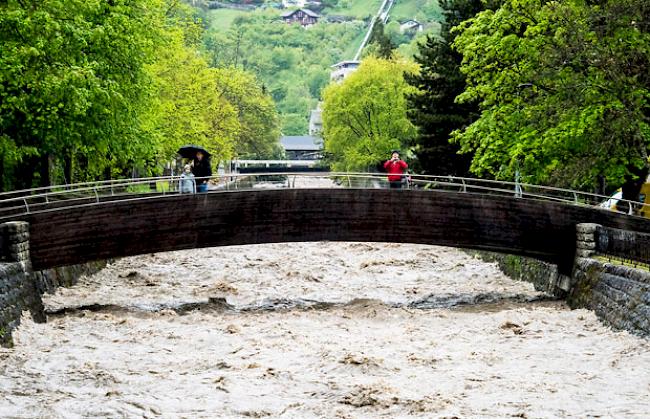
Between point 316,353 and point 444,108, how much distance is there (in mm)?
25517

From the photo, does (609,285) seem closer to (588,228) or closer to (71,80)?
(588,228)

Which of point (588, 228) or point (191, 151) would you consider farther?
point (191, 151)

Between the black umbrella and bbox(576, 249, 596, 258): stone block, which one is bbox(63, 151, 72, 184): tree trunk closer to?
the black umbrella

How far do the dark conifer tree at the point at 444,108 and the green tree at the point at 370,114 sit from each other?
64.2 feet

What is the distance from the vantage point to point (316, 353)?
21875mm

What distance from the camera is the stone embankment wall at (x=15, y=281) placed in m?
23.1

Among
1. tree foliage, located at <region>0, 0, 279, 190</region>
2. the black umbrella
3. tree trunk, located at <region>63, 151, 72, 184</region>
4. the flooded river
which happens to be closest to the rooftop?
tree foliage, located at <region>0, 0, 279, 190</region>

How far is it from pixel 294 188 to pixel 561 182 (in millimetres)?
7950

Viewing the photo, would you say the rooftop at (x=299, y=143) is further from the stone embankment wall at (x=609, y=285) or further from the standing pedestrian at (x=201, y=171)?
the stone embankment wall at (x=609, y=285)

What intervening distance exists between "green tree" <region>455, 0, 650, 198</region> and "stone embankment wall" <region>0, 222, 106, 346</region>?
1444cm

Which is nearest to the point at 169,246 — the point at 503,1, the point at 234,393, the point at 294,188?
the point at 294,188

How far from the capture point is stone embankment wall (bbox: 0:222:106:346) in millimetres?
23141

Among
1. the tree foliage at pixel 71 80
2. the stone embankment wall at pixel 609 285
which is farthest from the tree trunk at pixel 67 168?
the stone embankment wall at pixel 609 285

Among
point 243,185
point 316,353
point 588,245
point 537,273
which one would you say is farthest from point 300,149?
point 316,353
